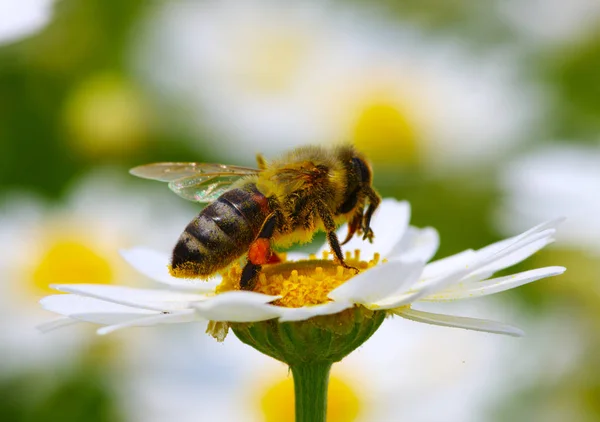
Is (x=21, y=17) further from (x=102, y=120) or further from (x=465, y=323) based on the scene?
(x=102, y=120)

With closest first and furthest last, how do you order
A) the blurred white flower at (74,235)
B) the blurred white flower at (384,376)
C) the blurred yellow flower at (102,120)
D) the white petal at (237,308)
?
the white petal at (237,308)
the blurred white flower at (384,376)
the blurred white flower at (74,235)
the blurred yellow flower at (102,120)

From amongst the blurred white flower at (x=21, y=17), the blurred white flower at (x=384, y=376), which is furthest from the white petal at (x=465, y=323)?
the blurred white flower at (x=384, y=376)

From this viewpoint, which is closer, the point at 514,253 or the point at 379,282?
the point at 379,282

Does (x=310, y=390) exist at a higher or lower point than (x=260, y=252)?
lower

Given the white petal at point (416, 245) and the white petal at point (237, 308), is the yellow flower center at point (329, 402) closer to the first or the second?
the white petal at point (416, 245)

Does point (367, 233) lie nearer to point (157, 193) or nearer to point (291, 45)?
point (157, 193)

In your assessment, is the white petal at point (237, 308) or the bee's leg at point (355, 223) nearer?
the white petal at point (237, 308)

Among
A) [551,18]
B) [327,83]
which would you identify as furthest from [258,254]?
[551,18]
